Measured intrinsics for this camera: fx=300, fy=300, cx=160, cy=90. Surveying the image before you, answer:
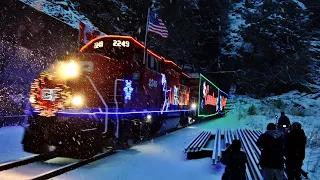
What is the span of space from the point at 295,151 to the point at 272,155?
4.73ft

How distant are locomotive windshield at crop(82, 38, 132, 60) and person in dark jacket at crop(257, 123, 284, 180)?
221 inches

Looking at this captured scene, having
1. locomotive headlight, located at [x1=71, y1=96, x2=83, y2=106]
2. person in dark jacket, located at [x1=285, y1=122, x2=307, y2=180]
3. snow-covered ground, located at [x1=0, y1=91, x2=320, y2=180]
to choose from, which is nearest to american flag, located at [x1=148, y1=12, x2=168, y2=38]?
snow-covered ground, located at [x1=0, y1=91, x2=320, y2=180]

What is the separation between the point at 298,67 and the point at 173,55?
16.8m

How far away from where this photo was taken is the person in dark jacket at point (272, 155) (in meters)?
5.37

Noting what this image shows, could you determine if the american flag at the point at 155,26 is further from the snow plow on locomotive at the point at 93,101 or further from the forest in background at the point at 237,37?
the forest in background at the point at 237,37

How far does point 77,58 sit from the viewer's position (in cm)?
875

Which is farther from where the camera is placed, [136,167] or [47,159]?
[47,159]

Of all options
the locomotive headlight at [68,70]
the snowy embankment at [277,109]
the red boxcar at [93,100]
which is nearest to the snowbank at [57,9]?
the red boxcar at [93,100]

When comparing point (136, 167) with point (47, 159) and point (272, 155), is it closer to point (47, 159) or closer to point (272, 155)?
point (47, 159)

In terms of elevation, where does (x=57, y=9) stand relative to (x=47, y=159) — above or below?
above

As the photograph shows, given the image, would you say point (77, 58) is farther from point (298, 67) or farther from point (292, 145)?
point (298, 67)

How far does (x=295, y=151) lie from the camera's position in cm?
647

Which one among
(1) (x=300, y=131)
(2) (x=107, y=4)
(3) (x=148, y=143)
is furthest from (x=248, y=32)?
(1) (x=300, y=131)

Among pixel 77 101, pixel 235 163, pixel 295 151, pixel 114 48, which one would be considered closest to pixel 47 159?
pixel 77 101
